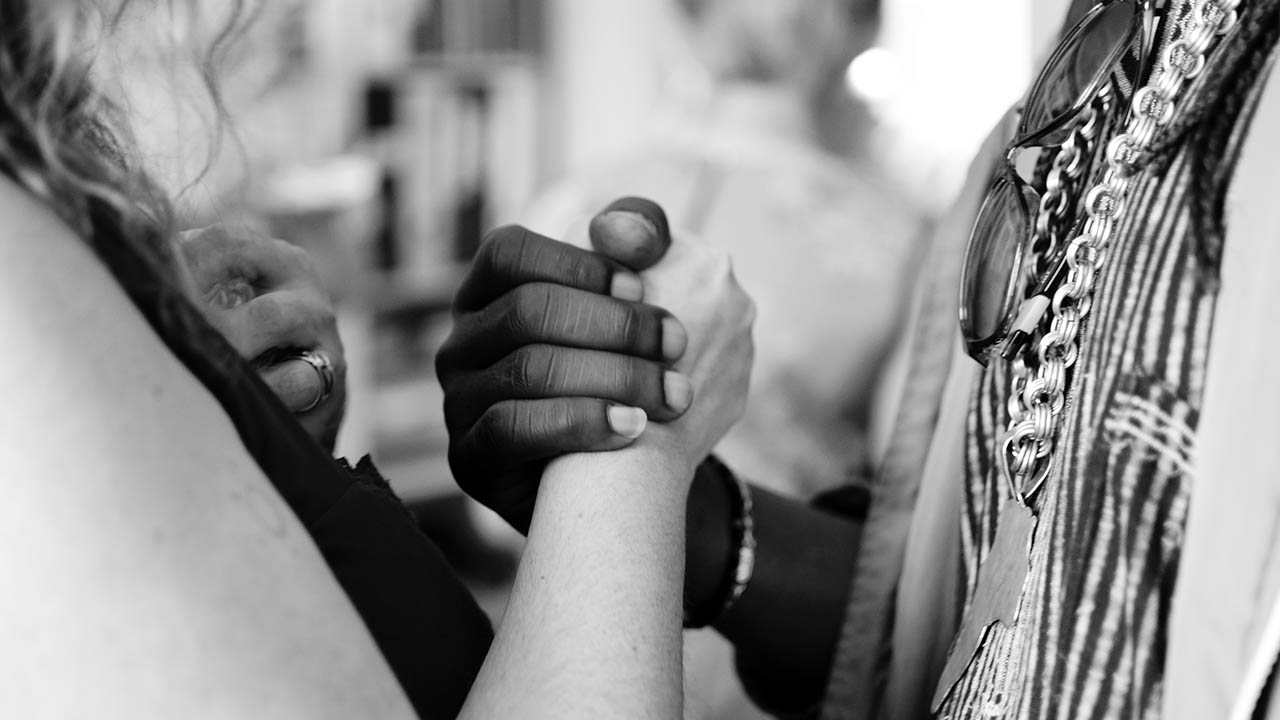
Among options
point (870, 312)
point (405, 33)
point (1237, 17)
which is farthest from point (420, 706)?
point (405, 33)

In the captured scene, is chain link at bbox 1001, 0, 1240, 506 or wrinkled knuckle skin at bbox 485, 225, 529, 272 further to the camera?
wrinkled knuckle skin at bbox 485, 225, 529, 272

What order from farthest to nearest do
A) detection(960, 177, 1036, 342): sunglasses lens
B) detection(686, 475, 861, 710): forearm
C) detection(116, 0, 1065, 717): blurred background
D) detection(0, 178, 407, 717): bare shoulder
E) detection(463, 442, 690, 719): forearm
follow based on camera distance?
detection(116, 0, 1065, 717): blurred background
detection(686, 475, 861, 710): forearm
detection(960, 177, 1036, 342): sunglasses lens
detection(463, 442, 690, 719): forearm
detection(0, 178, 407, 717): bare shoulder

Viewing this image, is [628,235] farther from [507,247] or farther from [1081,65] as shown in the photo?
[1081,65]

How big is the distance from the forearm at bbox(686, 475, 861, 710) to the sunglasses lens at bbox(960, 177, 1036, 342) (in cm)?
27

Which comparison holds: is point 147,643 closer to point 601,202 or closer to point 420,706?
point 420,706

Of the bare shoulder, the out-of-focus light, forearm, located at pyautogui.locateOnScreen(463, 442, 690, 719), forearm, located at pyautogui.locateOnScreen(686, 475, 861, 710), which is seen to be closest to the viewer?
the bare shoulder

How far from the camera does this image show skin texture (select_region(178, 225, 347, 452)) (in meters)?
0.68

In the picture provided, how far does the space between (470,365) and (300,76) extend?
256cm

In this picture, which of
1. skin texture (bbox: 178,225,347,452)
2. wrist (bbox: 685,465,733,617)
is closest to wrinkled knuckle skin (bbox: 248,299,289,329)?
skin texture (bbox: 178,225,347,452)

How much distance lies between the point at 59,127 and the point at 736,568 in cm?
57

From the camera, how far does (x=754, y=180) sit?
2.02 meters

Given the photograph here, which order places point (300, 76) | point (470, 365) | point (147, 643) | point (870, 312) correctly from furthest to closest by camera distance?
1. point (300, 76)
2. point (870, 312)
3. point (470, 365)
4. point (147, 643)

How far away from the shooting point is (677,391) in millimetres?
689

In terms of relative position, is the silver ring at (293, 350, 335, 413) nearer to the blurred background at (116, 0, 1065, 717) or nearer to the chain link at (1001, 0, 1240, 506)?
the chain link at (1001, 0, 1240, 506)
